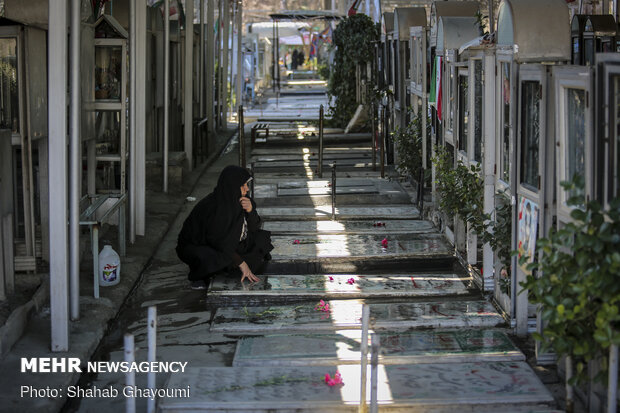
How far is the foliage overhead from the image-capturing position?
1955cm

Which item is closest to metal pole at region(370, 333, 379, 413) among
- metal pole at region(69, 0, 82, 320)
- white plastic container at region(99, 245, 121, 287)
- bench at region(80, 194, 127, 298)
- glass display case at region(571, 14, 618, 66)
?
metal pole at region(69, 0, 82, 320)

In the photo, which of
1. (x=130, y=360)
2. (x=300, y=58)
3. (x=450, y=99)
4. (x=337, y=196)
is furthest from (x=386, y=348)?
(x=300, y=58)

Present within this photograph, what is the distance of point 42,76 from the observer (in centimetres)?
815

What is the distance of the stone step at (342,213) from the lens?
11.0 meters

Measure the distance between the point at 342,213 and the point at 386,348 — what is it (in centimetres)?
491

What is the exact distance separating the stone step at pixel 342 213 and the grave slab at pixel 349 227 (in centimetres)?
21

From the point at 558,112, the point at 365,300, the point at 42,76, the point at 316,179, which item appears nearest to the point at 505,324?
the point at 365,300

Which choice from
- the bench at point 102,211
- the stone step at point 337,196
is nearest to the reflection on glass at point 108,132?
the bench at point 102,211

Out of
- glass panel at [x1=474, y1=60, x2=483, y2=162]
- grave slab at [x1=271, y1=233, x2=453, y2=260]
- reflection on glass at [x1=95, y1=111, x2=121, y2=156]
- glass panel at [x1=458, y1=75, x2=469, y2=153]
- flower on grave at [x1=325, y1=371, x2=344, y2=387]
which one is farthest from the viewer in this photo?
reflection on glass at [x1=95, y1=111, x2=121, y2=156]

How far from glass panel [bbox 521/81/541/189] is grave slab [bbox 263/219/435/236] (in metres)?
3.66

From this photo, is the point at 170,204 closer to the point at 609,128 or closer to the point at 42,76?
the point at 42,76

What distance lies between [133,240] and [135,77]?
69.5 inches

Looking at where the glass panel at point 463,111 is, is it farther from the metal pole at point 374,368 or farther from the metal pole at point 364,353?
the metal pole at point 374,368

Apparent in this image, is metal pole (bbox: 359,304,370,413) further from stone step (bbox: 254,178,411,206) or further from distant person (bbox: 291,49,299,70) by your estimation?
distant person (bbox: 291,49,299,70)
